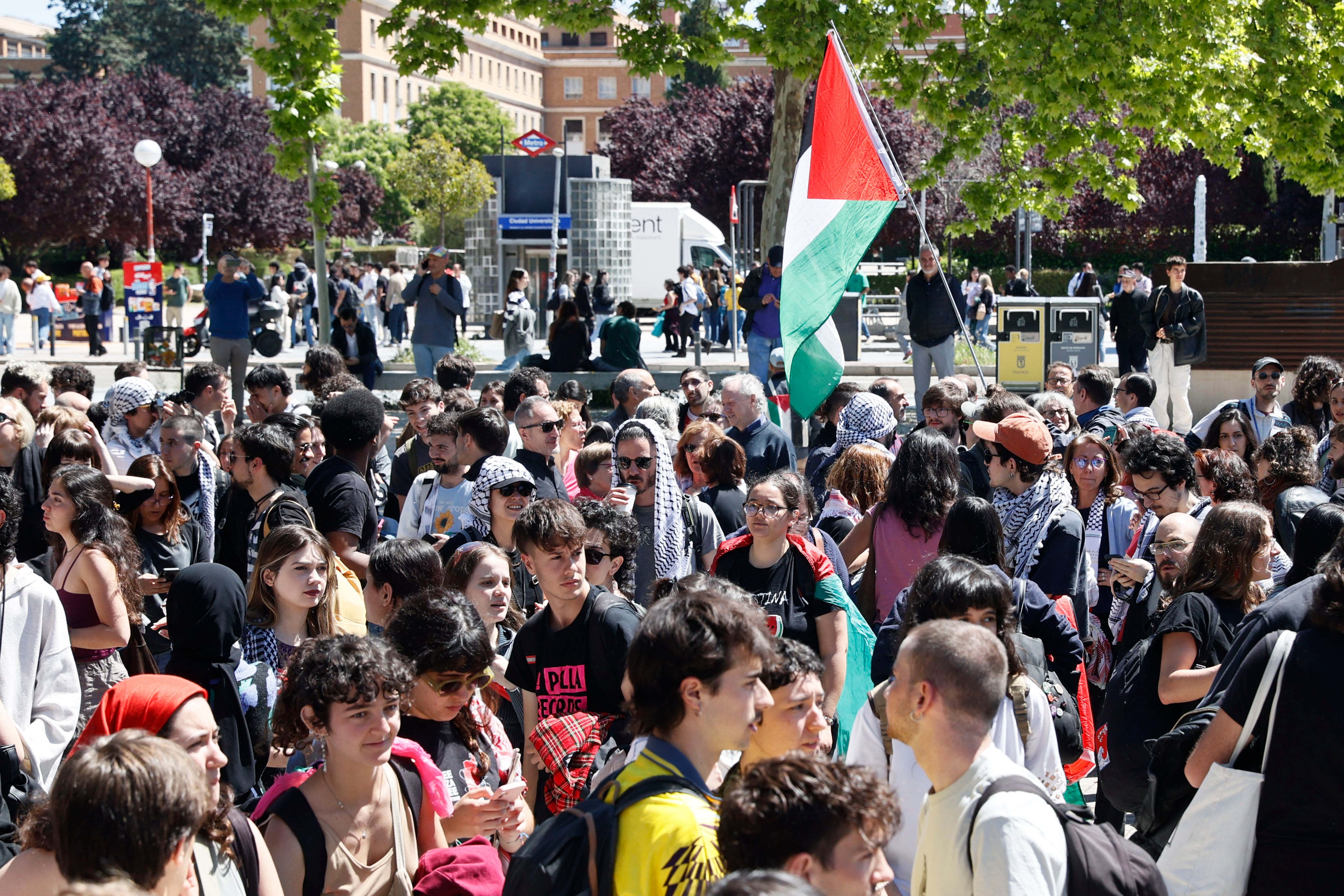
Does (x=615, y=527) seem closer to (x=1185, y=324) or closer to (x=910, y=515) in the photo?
(x=910, y=515)

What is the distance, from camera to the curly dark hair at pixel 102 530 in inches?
199

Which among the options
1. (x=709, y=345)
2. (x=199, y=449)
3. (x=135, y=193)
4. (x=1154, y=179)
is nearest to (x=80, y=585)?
(x=199, y=449)

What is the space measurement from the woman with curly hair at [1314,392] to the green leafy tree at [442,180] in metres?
51.7

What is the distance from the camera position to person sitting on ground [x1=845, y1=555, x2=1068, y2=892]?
344 cm

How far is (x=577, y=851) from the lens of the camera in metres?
2.57

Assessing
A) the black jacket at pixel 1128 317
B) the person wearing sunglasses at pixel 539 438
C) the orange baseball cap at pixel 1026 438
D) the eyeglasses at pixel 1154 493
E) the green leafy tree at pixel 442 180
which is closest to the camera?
the orange baseball cap at pixel 1026 438

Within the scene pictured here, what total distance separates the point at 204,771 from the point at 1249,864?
98.3 inches

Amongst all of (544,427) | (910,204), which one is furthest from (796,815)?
(910,204)

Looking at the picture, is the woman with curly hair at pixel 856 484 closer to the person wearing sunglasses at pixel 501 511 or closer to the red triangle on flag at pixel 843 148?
the person wearing sunglasses at pixel 501 511

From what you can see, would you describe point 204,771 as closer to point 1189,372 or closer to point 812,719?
point 812,719

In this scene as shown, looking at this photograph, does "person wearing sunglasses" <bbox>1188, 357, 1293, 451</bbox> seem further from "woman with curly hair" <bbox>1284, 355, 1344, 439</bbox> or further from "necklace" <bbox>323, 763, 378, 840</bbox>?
"necklace" <bbox>323, 763, 378, 840</bbox>

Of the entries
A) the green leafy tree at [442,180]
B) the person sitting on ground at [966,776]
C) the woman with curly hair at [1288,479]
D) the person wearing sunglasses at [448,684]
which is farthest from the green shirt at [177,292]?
the person sitting on ground at [966,776]

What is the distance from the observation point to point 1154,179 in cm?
4672

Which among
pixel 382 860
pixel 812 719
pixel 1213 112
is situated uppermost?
pixel 1213 112
